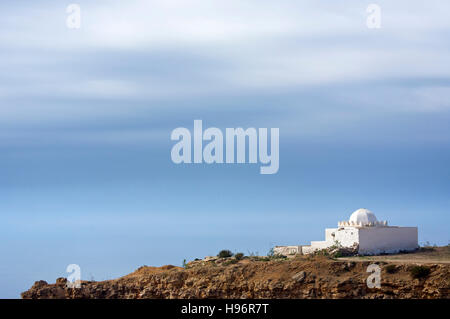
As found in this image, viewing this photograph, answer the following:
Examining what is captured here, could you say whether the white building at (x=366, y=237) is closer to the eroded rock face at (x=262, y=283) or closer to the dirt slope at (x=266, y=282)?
the dirt slope at (x=266, y=282)

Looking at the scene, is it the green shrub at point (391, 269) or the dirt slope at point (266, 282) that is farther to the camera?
the green shrub at point (391, 269)

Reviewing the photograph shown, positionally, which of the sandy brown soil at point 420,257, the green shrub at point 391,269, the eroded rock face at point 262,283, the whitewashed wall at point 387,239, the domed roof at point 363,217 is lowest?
the eroded rock face at point 262,283

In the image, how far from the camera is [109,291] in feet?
187

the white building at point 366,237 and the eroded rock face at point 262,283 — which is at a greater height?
the white building at point 366,237

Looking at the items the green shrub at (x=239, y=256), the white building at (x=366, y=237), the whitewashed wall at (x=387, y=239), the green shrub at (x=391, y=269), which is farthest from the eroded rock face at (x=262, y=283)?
the whitewashed wall at (x=387, y=239)

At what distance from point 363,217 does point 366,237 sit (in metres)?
3.57

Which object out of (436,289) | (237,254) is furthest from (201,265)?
(436,289)

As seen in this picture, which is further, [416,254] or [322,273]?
[416,254]

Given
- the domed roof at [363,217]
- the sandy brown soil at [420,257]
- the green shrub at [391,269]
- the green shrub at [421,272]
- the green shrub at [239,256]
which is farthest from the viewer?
the domed roof at [363,217]

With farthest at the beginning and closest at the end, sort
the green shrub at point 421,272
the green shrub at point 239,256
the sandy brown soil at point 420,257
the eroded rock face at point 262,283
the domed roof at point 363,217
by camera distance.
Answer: the domed roof at point 363,217
the green shrub at point 239,256
the sandy brown soil at point 420,257
the eroded rock face at point 262,283
the green shrub at point 421,272

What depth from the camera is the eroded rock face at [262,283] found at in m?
50.2

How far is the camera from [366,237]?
2355 inches
